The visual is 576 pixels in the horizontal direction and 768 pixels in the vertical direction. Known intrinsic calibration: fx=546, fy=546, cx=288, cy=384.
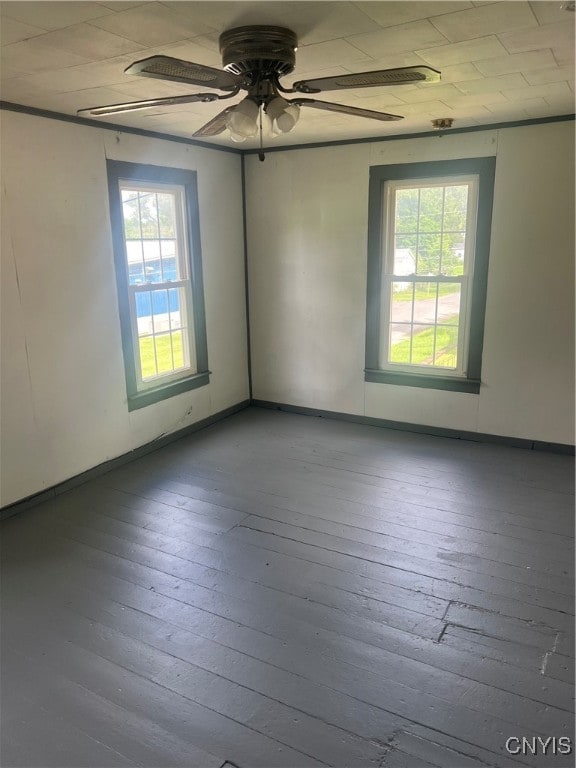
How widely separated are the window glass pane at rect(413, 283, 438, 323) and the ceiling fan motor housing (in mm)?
2749

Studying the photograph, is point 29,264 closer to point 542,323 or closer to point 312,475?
point 312,475

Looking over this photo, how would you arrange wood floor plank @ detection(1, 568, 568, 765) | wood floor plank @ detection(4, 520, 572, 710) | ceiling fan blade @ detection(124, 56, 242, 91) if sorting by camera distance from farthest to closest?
wood floor plank @ detection(4, 520, 572, 710), wood floor plank @ detection(1, 568, 568, 765), ceiling fan blade @ detection(124, 56, 242, 91)

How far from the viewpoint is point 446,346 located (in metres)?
4.76

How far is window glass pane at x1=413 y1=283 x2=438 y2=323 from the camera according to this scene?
4719 mm

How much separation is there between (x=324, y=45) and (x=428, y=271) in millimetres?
2651

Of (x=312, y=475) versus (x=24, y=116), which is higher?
(x=24, y=116)

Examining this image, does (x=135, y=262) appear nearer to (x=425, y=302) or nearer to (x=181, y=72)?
(x=425, y=302)

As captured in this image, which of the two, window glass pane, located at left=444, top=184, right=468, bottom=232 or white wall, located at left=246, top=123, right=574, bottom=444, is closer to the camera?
white wall, located at left=246, top=123, right=574, bottom=444

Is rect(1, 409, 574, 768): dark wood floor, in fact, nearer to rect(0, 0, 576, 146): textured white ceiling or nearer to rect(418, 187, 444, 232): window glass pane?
rect(418, 187, 444, 232): window glass pane

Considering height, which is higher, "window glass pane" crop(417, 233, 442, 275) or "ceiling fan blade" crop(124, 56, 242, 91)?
"ceiling fan blade" crop(124, 56, 242, 91)

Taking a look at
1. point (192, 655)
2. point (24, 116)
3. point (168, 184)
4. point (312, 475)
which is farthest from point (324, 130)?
point (192, 655)

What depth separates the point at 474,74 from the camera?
2.77 meters

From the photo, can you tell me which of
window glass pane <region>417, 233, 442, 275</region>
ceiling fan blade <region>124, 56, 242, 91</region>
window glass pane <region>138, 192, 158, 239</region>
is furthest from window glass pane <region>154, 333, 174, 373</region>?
ceiling fan blade <region>124, 56, 242, 91</region>

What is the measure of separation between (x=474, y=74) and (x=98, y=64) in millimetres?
1836
